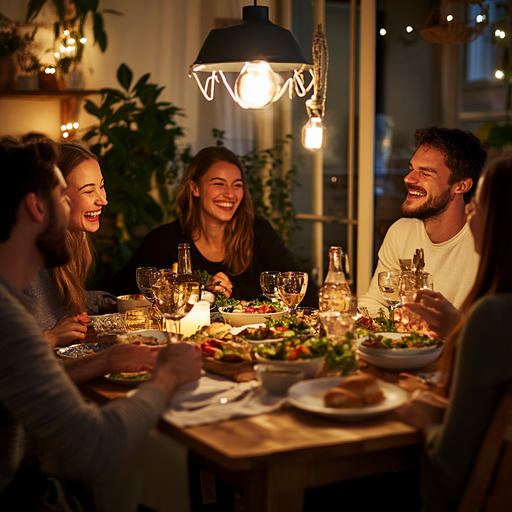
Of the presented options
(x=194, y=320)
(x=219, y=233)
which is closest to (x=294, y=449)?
(x=194, y=320)

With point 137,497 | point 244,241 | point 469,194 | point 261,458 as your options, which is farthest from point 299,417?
point 244,241

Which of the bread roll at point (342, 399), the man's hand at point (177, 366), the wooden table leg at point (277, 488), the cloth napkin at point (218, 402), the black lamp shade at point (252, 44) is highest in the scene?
the black lamp shade at point (252, 44)

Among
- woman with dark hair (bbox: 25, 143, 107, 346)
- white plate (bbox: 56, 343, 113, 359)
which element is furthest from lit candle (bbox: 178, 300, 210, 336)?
woman with dark hair (bbox: 25, 143, 107, 346)

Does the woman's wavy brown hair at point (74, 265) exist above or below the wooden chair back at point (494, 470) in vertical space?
above

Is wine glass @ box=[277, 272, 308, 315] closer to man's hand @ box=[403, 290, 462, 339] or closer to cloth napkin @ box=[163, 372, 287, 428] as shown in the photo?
man's hand @ box=[403, 290, 462, 339]

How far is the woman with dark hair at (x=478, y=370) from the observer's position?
117cm

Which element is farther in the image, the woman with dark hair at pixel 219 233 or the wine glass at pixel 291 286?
the woman with dark hair at pixel 219 233

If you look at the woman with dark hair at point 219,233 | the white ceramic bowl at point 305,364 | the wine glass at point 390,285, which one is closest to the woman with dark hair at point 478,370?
the white ceramic bowl at point 305,364

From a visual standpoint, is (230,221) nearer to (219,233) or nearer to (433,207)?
(219,233)

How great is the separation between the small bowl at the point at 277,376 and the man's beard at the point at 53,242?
0.50m

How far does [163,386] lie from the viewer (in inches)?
54.9

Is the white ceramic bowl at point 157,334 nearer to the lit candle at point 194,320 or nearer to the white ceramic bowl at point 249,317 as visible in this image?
the lit candle at point 194,320

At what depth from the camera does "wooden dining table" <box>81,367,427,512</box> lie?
1.18 m

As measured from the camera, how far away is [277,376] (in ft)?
4.74
